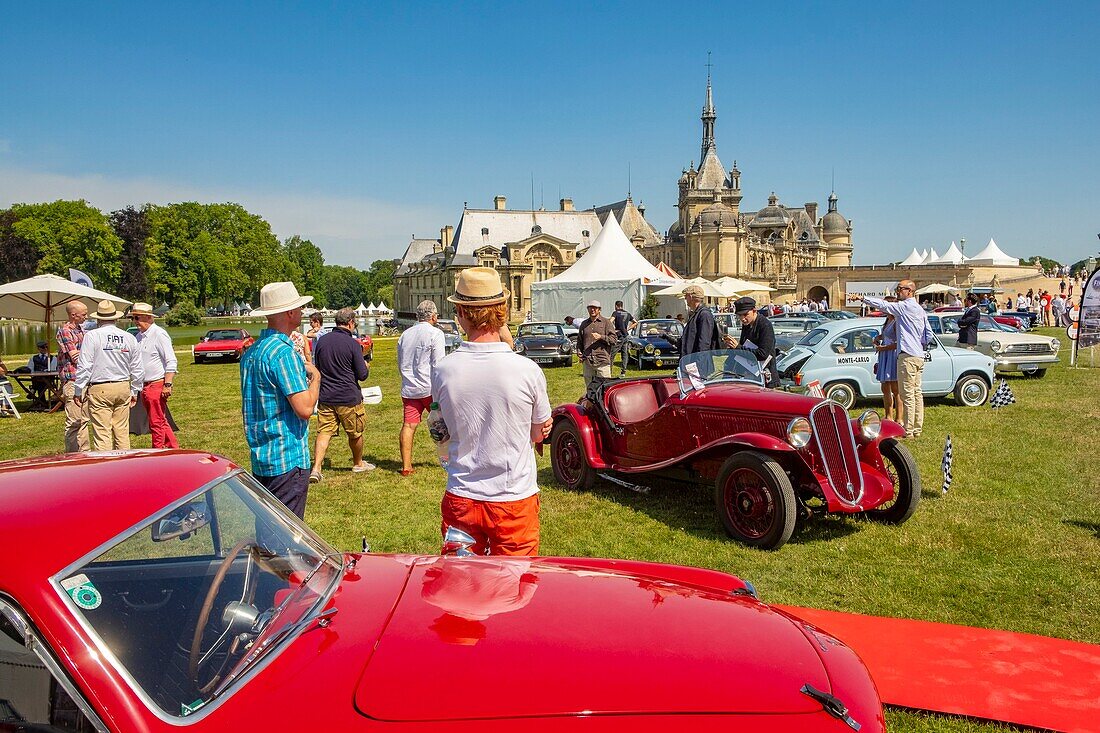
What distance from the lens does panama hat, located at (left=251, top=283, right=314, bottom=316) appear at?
4570mm

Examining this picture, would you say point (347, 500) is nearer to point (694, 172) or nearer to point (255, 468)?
point (255, 468)

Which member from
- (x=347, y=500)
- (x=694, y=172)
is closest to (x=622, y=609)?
(x=347, y=500)

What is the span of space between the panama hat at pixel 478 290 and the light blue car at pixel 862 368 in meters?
10.2

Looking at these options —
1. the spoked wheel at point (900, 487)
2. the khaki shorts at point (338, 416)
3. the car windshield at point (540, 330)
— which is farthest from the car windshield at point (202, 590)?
the car windshield at point (540, 330)

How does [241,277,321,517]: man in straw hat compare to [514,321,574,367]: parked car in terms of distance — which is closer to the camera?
[241,277,321,517]: man in straw hat

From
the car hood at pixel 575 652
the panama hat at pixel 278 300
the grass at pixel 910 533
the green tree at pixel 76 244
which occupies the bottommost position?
the grass at pixel 910 533

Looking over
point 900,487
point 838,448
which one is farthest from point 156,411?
point 900,487

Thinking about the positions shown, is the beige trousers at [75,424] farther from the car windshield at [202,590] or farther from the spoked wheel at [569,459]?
the car windshield at [202,590]

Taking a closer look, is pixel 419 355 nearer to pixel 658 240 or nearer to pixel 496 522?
pixel 496 522

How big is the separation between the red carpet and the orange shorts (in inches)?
75.4

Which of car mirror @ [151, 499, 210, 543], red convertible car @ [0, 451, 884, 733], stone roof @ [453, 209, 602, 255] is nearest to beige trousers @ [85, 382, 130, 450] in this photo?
red convertible car @ [0, 451, 884, 733]

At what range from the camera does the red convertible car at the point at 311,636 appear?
187 cm

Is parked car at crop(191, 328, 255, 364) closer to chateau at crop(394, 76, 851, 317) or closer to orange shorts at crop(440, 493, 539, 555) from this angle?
orange shorts at crop(440, 493, 539, 555)

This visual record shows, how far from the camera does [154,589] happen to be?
7.49ft
